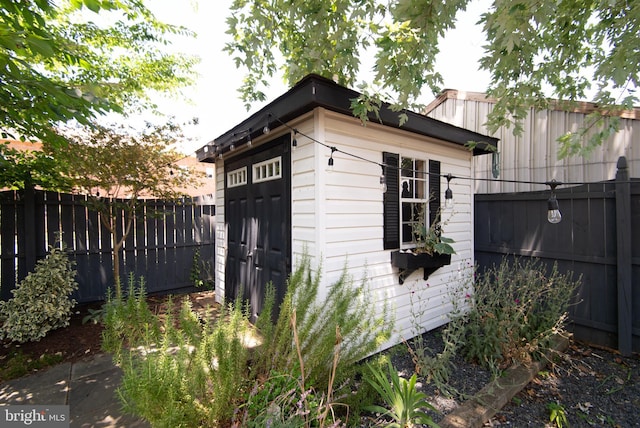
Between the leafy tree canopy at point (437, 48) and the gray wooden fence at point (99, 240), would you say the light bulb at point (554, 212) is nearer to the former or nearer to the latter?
the leafy tree canopy at point (437, 48)

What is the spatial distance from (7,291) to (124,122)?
285cm

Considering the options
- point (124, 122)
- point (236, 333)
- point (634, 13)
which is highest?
point (634, 13)

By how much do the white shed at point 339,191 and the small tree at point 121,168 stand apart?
92 centimetres

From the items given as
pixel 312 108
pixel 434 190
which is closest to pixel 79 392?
pixel 312 108

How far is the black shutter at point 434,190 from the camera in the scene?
3.71m

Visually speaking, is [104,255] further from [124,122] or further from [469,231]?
[469,231]

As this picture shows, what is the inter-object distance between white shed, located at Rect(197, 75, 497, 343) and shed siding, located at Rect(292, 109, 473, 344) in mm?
10

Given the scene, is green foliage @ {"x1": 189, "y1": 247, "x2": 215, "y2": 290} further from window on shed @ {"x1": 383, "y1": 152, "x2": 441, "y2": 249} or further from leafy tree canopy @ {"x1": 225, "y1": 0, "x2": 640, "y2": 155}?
window on shed @ {"x1": 383, "y1": 152, "x2": 441, "y2": 249}

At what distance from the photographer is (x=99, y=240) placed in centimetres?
480

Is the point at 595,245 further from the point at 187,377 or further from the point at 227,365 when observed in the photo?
the point at 187,377

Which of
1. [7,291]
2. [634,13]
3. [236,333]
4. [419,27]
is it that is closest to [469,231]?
[634,13]

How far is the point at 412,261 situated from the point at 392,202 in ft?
2.29

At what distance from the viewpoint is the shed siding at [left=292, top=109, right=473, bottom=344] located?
2746mm

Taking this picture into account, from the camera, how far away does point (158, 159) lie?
4.53 metres
